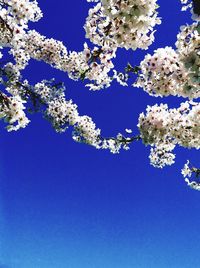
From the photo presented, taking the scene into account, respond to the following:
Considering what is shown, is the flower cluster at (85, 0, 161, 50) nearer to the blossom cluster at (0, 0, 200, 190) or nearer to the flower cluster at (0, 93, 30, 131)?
the blossom cluster at (0, 0, 200, 190)

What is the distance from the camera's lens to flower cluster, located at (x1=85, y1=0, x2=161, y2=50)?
7.59 m

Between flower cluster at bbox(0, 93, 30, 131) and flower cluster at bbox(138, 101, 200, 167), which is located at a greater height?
flower cluster at bbox(138, 101, 200, 167)

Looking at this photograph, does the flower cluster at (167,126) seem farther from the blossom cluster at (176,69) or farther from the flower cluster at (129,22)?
the flower cluster at (129,22)

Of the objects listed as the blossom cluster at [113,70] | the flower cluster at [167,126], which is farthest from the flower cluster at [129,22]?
the flower cluster at [167,126]

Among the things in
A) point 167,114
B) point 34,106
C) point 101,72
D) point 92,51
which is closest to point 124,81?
point 167,114

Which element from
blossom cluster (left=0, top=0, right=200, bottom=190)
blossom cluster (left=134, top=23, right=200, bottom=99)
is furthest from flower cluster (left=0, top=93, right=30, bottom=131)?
blossom cluster (left=134, top=23, right=200, bottom=99)

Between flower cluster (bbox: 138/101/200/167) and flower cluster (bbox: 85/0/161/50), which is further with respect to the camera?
flower cluster (bbox: 138/101/200/167)

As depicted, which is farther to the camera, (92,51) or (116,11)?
(92,51)

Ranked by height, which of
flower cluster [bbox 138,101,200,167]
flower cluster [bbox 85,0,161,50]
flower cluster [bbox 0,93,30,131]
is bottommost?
flower cluster [bbox 85,0,161,50]

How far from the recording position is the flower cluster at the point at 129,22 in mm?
7590

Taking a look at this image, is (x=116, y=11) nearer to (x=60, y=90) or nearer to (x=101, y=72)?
(x=101, y=72)

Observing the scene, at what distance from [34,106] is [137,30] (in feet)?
39.1

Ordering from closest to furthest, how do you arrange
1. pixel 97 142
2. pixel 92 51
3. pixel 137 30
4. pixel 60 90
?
pixel 137 30 < pixel 92 51 < pixel 60 90 < pixel 97 142

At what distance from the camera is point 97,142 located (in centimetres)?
2292
